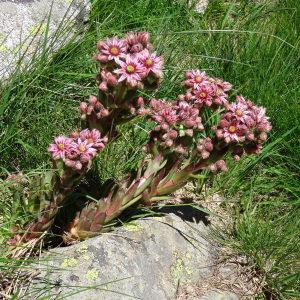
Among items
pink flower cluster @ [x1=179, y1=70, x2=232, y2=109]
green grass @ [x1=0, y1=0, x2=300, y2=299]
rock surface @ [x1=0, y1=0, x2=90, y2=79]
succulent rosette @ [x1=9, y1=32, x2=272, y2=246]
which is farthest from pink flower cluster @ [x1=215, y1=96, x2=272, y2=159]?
rock surface @ [x1=0, y1=0, x2=90, y2=79]

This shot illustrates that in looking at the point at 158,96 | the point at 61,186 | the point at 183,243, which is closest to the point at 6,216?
the point at 61,186

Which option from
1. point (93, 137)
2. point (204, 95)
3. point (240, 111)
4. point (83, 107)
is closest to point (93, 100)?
point (83, 107)

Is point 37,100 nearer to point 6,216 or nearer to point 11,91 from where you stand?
point 11,91

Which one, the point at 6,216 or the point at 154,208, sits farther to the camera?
the point at 154,208

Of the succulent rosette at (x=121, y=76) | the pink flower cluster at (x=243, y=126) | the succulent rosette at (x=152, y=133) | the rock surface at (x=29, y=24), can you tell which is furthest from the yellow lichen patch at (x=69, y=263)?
the rock surface at (x=29, y=24)

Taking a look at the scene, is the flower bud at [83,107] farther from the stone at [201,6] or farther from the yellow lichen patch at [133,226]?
the stone at [201,6]

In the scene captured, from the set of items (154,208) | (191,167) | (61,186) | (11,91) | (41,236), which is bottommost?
(154,208)
